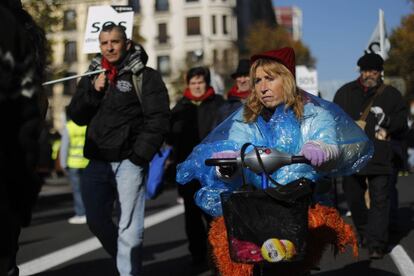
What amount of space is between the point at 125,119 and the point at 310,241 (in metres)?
1.97

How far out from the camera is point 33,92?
269 centimetres

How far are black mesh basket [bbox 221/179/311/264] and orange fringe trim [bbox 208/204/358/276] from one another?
0.32m

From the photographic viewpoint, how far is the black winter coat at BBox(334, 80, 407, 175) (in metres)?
7.96

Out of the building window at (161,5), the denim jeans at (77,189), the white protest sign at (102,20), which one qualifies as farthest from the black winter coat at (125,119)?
the building window at (161,5)

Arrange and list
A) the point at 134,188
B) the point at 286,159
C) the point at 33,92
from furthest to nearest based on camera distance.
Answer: the point at 134,188 < the point at 286,159 < the point at 33,92

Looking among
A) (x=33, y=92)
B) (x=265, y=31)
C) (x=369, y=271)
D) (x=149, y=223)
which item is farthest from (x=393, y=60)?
(x=33, y=92)

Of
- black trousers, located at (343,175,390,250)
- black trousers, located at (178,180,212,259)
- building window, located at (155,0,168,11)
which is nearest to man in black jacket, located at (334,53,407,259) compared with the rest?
black trousers, located at (343,175,390,250)

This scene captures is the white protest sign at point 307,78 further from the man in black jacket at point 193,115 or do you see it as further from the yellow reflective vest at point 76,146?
the man in black jacket at point 193,115

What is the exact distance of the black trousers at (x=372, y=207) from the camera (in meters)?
7.49

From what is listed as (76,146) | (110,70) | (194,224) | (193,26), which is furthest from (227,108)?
(193,26)

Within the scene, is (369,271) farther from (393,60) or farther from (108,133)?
(393,60)

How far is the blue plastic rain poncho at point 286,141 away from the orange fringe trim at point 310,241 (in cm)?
21

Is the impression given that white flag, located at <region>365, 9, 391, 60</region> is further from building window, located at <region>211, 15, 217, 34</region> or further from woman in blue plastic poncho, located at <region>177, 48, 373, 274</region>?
building window, located at <region>211, 15, 217, 34</region>

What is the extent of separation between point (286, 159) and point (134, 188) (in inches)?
76.9
